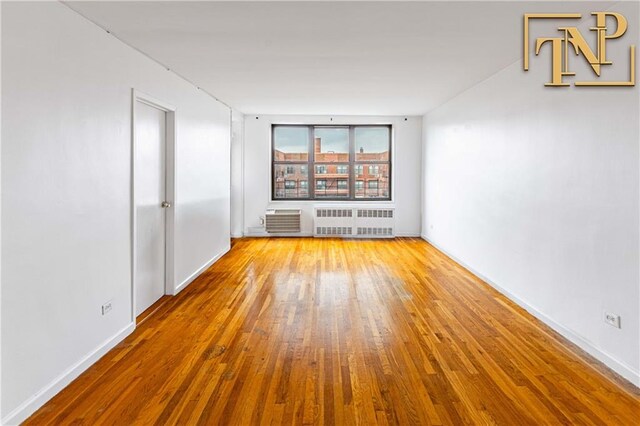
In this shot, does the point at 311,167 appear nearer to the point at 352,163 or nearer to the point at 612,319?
the point at 352,163

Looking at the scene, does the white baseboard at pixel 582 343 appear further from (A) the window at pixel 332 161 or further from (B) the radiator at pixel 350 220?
(A) the window at pixel 332 161

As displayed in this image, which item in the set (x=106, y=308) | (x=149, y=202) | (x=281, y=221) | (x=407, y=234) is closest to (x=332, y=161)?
(x=281, y=221)

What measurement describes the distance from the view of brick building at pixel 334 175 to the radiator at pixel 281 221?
1.88 feet

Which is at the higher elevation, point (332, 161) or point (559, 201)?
point (332, 161)

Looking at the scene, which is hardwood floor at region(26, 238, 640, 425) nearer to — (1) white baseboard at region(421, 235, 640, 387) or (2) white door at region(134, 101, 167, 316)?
(1) white baseboard at region(421, 235, 640, 387)

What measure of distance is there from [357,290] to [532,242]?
6.14 ft

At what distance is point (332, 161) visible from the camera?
28.3 feet

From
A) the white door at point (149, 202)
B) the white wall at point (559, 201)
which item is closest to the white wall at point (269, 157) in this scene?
the white wall at point (559, 201)

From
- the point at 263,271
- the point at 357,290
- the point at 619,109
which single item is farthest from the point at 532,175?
the point at 263,271

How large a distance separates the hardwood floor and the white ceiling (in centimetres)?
244

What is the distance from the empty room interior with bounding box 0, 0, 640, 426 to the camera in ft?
7.16

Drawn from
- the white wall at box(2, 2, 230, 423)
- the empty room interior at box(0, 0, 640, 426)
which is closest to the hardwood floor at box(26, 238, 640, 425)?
the empty room interior at box(0, 0, 640, 426)

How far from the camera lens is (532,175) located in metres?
3.70

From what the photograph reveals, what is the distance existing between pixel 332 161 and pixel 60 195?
21.6 feet
